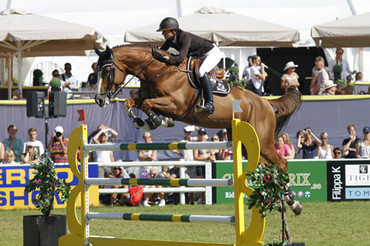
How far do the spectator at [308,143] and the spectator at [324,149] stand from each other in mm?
88

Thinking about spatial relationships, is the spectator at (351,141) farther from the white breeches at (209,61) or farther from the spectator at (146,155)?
the white breeches at (209,61)

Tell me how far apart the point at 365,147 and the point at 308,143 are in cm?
104

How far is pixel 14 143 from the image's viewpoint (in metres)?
13.9

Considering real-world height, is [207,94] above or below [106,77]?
below

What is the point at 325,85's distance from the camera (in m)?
15.5

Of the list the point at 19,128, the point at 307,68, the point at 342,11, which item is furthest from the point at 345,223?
the point at 342,11

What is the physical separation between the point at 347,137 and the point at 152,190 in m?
4.13

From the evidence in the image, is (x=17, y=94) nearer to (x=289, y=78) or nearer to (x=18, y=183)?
(x=18, y=183)

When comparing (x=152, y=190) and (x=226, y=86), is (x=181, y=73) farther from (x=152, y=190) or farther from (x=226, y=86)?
(x=152, y=190)

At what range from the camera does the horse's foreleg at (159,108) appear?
835 cm

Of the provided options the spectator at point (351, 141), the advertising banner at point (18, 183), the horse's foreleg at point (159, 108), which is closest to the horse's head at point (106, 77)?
the horse's foreleg at point (159, 108)

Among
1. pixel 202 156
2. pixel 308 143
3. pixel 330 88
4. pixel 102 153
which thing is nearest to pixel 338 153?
pixel 308 143

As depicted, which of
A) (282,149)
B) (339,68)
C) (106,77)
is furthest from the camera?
(339,68)

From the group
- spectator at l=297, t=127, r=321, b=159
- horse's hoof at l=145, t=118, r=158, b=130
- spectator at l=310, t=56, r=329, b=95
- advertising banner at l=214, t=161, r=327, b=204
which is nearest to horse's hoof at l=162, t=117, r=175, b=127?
horse's hoof at l=145, t=118, r=158, b=130
